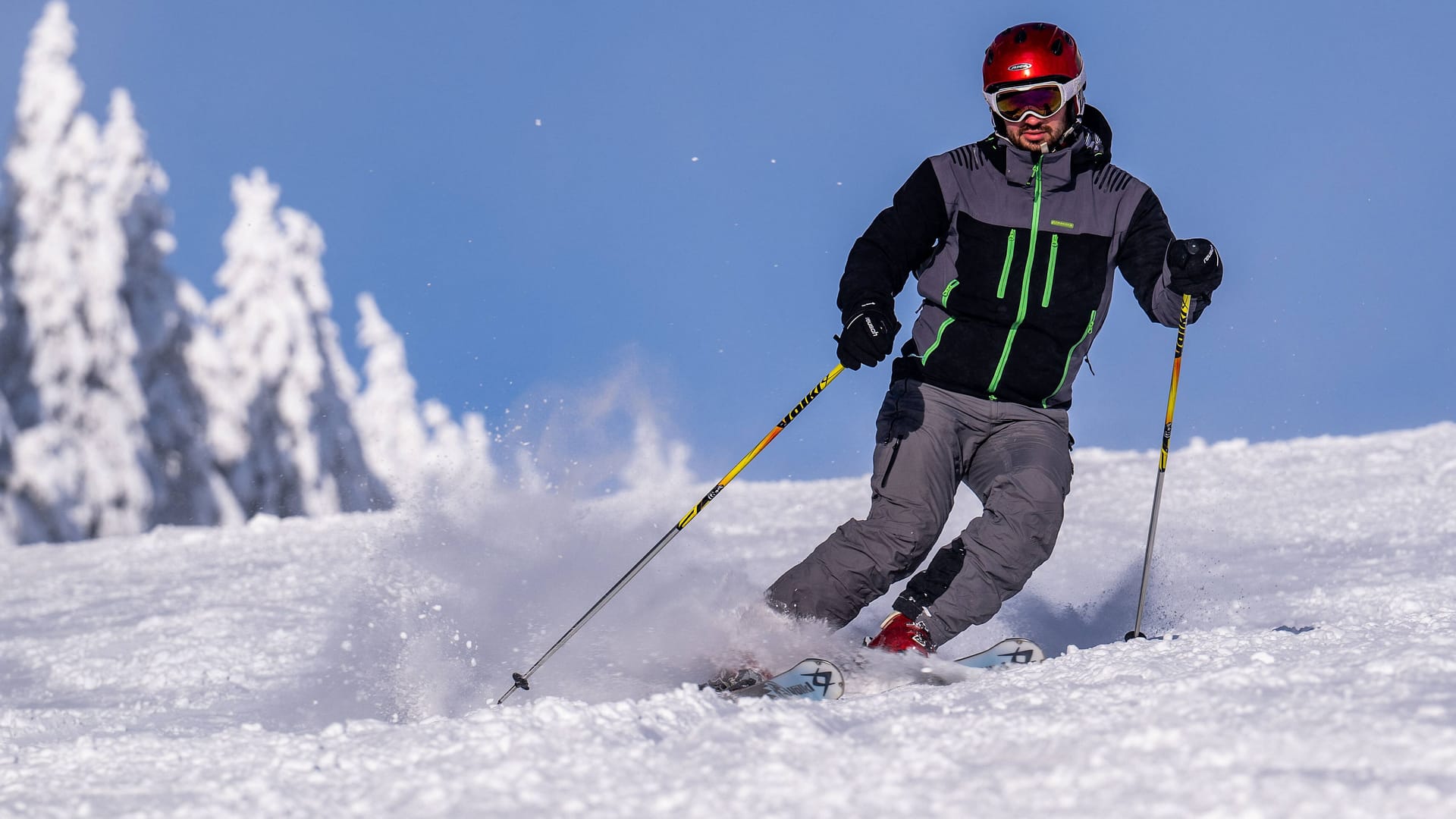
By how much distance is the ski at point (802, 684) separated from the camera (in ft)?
12.4

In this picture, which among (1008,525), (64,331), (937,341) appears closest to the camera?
(1008,525)

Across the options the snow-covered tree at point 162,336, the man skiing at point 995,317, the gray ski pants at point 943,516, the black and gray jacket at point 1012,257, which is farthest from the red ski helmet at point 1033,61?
the snow-covered tree at point 162,336

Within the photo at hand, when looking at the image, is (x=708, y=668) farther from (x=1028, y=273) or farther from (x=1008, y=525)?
(x=1028, y=273)

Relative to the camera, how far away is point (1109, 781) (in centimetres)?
221

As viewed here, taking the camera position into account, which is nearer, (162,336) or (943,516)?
(943,516)

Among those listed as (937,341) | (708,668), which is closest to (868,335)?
(937,341)

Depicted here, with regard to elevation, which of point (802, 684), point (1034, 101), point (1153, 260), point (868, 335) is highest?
point (1034, 101)

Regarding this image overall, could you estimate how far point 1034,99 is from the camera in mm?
4238

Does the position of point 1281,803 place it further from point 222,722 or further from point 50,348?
point 50,348

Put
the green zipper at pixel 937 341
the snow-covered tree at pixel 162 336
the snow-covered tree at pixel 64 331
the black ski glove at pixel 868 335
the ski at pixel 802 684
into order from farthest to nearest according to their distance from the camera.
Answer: the snow-covered tree at pixel 162 336 → the snow-covered tree at pixel 64 331 → the green zipper at pixel 937 341 → the black ski glove at pixel 868 335 → the ski at pixel 802 684

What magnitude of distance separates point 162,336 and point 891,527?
51.3ft

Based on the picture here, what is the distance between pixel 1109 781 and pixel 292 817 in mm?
1531

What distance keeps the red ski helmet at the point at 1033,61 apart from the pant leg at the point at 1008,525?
1.11 metres

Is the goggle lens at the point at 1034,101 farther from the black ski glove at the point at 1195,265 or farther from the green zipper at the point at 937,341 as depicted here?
the green zipper at the point at 937,341
